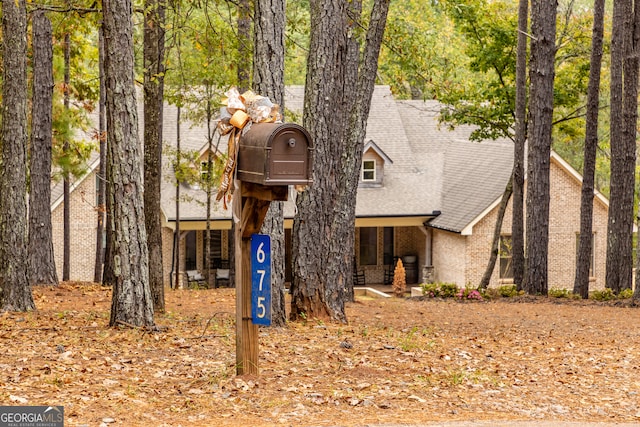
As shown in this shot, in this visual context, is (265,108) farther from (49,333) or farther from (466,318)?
(466,318)

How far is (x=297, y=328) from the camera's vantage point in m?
11.5

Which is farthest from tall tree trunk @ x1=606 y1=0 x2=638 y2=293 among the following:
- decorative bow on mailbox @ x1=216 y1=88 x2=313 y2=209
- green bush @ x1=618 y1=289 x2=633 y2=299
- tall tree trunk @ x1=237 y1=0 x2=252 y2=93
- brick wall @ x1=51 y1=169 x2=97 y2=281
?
brick wall @ x1=51 y1=169 x2=97 y2=281

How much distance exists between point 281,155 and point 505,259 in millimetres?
23929

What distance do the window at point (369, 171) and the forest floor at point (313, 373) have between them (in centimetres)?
1875

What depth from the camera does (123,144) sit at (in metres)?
9.99

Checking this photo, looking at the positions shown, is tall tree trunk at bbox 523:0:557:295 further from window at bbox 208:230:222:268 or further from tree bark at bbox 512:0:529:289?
window at bbox 208:230:222:268

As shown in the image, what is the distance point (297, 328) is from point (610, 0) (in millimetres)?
51574

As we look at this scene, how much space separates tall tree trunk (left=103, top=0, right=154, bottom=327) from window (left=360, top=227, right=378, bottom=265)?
74.5ft

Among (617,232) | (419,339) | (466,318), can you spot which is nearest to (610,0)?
(617,232)

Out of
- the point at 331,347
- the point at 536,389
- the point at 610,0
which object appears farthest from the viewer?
the point at 610,0

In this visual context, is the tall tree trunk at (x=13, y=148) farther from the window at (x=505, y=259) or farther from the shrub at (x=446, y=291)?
the window at (x=505, y=259)

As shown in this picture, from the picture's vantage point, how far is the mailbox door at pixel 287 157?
731cm

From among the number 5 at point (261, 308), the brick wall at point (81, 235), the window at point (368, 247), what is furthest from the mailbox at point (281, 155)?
the window at point (368, 247)

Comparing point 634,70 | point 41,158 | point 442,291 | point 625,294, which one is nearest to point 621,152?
point 634,70
